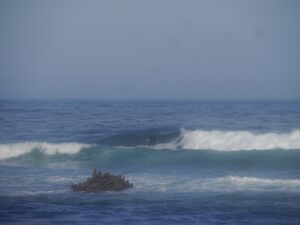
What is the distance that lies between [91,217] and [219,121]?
31161 millimetres

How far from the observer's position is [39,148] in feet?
103

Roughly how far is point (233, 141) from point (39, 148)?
12.3 meters

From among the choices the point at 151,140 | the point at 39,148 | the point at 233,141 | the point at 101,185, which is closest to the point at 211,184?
the point at 101,185

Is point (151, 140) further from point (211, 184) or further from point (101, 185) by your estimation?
point (101, 185)

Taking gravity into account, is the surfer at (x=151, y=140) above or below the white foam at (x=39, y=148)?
above

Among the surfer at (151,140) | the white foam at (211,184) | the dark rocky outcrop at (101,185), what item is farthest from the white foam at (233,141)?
the dark rocky outcrop at (101,185)

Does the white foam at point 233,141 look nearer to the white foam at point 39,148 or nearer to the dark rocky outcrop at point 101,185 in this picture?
the white foam at point 39,148

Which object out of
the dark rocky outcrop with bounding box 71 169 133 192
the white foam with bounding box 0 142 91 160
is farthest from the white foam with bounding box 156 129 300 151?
the dark rocky outcrop with bounding box 71 169 133 192

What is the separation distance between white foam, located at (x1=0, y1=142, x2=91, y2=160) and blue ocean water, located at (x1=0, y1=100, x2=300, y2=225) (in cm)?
6

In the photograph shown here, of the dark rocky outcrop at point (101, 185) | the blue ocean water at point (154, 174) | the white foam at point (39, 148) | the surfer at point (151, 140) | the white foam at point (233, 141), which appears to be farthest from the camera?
the surfer at point (151, 140)

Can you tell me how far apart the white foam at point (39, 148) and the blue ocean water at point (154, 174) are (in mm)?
62

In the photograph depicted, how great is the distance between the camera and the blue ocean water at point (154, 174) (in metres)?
14.8

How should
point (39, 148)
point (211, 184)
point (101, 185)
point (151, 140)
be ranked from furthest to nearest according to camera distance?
point (151, 140) → point (39, 148) → point (211, 184) → point (101, 185)

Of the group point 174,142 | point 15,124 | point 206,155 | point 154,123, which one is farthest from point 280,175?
point 15,124
